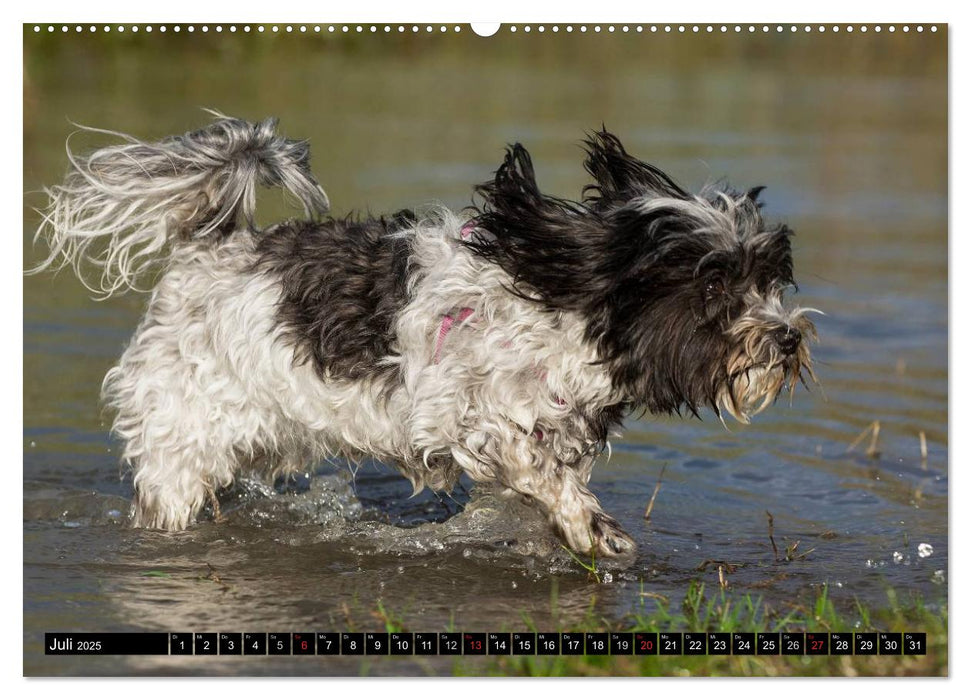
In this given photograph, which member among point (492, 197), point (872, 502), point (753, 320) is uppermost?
point (492, 197)

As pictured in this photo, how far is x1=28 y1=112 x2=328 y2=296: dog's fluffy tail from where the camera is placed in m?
5.84

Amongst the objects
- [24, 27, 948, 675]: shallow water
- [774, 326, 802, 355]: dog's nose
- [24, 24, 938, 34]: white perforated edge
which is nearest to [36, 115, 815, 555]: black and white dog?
[774, 326, 802, 355]: dog's nose

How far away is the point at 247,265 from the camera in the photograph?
18.8 feet

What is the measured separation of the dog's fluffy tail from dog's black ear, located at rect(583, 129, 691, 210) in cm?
142

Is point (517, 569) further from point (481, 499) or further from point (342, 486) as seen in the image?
point (342, 486)

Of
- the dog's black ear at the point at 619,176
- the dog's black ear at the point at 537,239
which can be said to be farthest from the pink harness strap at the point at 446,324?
the dog's black ear at the point at 619,176

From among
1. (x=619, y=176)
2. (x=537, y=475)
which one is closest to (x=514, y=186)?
(x=619, y=176)

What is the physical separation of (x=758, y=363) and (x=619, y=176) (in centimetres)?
93

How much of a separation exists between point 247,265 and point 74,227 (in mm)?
851

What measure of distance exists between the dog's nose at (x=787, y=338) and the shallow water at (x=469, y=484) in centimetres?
118

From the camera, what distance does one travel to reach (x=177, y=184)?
5.82 m

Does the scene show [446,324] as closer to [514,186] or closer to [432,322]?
[432,322]

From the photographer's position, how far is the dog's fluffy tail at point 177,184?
19.2ft

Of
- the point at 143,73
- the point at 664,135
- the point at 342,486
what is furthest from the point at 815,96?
the point at 342,486
